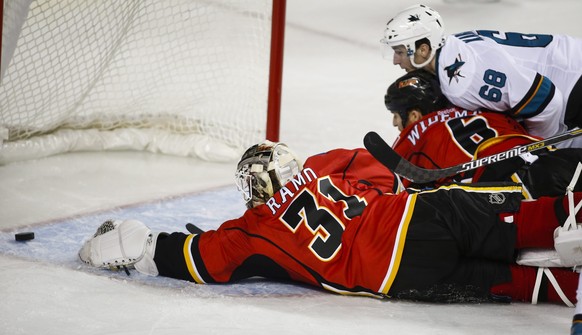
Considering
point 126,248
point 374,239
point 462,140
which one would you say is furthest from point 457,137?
point 126,248

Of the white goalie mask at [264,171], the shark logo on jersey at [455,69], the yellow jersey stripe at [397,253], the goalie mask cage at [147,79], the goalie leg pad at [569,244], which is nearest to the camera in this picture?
the goalie leg pad at [569,244]

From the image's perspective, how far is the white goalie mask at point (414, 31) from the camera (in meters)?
3.18

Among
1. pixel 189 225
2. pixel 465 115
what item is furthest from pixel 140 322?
pixel 465 115

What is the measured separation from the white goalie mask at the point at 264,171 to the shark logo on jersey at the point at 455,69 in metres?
0.75

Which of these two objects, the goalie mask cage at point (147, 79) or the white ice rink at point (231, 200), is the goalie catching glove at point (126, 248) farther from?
the goalie mask cage at point (147, 79)

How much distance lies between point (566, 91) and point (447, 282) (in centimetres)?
102

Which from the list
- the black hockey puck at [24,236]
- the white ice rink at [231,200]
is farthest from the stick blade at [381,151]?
the black hockey puck at [24,236]

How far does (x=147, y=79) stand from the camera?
4.09 meters

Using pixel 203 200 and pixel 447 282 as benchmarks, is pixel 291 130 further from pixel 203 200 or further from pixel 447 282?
pixel 447 282

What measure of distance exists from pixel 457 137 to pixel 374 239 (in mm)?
680

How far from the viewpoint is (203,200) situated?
137 inches

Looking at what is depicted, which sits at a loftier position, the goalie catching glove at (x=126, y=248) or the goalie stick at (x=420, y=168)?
the goalie stick at (x=420, y=168)

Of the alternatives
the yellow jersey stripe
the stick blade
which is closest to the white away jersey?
the stick blade

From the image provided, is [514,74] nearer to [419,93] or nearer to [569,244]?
[419,93]
